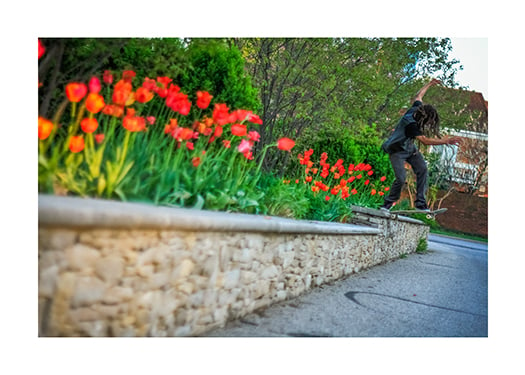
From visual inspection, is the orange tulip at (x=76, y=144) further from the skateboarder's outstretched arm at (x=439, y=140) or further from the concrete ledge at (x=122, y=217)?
the skateboarder's outstretched arm at (x=439, y=140)

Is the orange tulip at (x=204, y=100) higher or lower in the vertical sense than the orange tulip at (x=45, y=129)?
higher

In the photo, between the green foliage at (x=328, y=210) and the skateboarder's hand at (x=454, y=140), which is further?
the green foliage at (x=328, y=210)

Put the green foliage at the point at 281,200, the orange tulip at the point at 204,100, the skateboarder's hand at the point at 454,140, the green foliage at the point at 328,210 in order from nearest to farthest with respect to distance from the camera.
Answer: the orange tulip at the point at 204,100 → the green foliage at the point at 281,200 → the skateboarder's hand at the point at 454,140 → the green foliage at the point at 328,210

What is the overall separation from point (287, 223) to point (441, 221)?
14.8ft

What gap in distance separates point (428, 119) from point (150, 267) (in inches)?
142

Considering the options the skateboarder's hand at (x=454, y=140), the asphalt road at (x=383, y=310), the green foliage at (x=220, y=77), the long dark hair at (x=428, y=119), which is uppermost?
the green foliage at (x=220, y=77)

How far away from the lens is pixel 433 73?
4996mm

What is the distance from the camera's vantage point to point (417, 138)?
5.11 m

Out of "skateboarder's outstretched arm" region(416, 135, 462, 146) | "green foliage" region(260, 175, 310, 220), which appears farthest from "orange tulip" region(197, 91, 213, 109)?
"skateboarder's outstretched arm" region(416, 135, 462, 146)

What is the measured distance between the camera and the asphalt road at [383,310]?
9.99 ft

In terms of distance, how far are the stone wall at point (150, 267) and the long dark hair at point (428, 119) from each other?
222 centimetres

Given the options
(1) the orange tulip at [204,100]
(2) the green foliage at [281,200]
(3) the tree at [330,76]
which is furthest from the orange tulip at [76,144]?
(3) the tree at [330,76]

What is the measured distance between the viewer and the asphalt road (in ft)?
9.99
